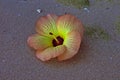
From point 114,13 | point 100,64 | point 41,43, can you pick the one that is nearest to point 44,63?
point 41,43

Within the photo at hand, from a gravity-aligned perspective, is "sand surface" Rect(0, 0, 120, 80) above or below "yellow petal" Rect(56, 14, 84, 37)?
below

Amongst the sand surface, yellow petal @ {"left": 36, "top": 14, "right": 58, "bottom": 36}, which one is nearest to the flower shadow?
the sand surface

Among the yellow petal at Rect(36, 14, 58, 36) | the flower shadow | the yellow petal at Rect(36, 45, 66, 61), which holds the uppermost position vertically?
the yellow petal at Rect(36, 14, 58, 36)

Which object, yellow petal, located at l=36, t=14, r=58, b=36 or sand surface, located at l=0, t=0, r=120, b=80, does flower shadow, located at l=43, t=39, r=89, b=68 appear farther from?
yellow petal, located at l=36, t=14, r=58, b=36

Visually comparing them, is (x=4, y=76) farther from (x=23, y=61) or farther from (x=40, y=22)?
(x=40, y=22)

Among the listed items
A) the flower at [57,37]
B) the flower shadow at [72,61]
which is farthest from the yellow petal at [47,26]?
the flower shadow at [72,61]
